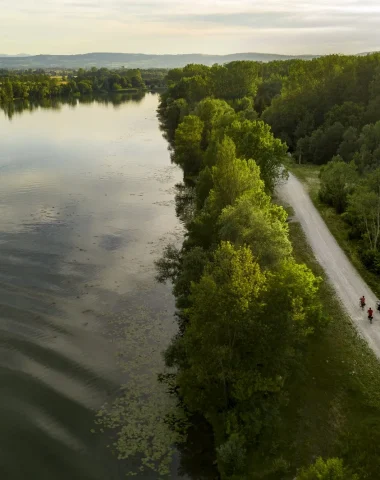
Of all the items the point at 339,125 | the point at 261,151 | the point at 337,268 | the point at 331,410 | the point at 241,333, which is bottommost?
the point at 331,410

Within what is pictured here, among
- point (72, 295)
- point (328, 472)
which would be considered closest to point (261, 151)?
point (72, 295)

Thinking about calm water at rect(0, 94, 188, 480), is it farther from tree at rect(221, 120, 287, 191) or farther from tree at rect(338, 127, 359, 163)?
tree at rect(338, 127, 359, 163)

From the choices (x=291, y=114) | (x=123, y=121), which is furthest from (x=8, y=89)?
(x=291, y=114)

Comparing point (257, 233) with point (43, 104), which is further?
point (43, 104)


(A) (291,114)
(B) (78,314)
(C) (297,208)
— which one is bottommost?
(B) (78,314)

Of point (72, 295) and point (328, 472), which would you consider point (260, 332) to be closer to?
point (328, 472)

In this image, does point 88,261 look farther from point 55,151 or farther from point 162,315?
point 55,151

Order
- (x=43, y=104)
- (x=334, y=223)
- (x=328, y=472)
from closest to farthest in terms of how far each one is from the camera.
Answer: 1. (x=328, y=472)
2. (x=334, y=223)
3. (x=43, y=104)
